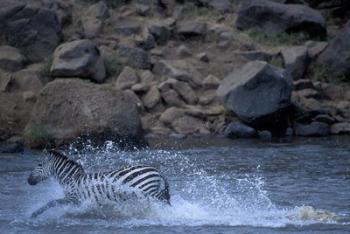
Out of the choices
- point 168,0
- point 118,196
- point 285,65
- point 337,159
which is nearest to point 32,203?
point 118,196

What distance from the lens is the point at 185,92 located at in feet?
85.1

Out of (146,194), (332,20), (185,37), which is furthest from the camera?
(332,20)

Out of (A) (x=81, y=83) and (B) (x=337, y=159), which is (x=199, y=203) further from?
(A) (x=81, y=83)

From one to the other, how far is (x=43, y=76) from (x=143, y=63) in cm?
319

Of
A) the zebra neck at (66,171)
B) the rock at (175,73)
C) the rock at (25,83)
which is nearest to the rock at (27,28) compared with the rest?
the rock at (25,83)

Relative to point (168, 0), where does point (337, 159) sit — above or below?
below

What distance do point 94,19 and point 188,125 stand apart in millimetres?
6696

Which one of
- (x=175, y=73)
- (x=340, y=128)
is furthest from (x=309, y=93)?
(x=175, y=73)

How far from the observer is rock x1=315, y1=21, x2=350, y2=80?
1103 inches

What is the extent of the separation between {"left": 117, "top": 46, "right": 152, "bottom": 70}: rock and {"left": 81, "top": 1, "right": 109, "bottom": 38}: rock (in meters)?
1.46

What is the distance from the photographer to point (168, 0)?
31734 mm


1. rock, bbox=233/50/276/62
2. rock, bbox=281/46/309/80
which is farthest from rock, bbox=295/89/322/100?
rock, bbox=233/50/276/62

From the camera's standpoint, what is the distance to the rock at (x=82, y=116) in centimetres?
2122

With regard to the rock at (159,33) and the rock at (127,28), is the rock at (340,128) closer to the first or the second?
the rock at (159,33)
